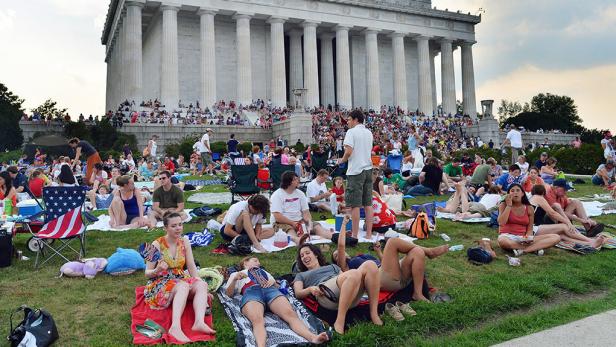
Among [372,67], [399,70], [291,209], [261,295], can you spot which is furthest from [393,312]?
[399,70]

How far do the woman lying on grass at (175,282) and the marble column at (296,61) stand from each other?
137 feet

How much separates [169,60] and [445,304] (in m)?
36.6

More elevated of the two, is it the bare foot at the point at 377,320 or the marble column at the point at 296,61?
the marble column at the point at 296,61

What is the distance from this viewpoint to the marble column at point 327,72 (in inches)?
1892

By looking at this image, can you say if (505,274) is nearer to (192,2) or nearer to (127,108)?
(127,108)

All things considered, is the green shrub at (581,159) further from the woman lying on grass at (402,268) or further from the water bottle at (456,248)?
the woman lying on grass at (402,268)

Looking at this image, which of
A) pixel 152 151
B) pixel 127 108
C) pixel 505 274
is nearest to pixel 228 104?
pixel 127 108

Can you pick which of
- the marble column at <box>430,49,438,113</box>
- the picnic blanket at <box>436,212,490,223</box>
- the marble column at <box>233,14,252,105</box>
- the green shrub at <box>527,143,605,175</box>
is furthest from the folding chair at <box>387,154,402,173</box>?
the marble column at <box>430,49,438,113</box>

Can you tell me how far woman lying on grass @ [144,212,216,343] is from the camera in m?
4.89

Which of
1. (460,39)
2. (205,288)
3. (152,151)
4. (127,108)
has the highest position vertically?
(460,39)

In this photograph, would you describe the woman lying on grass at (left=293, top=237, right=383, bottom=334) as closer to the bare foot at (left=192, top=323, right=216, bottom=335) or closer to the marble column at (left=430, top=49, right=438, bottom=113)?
the bare foot at (left=192, top=323, right=216, bottom=335)

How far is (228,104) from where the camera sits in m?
41.9

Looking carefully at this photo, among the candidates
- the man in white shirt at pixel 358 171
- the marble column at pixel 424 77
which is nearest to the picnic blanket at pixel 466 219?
the man in white shirt at pixel 358 171

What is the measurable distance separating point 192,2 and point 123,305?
1470 inches
